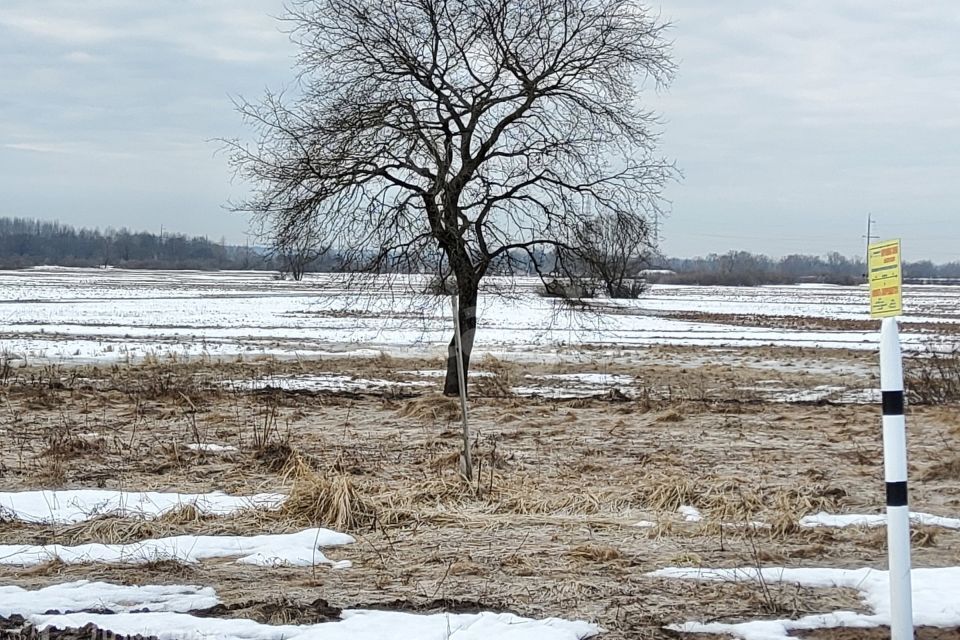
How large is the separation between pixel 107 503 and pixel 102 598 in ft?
8.52

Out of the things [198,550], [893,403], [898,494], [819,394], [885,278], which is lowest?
[819,394]

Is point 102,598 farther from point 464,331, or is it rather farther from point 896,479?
Result: point 464,331

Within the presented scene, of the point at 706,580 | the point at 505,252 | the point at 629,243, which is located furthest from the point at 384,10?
the point at 706,580

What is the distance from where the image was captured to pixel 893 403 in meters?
4.57

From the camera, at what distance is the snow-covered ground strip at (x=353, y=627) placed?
483cm

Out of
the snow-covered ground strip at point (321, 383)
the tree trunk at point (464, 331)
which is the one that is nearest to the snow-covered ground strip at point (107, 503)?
the snow-covered ground strip at point (321, 383)

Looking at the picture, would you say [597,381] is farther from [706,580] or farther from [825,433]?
[706,580]

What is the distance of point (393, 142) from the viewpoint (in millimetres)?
16719

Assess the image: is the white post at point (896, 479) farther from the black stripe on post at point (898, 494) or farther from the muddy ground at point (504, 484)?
the muddy ground at point (504, 484)

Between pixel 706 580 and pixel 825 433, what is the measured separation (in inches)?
305

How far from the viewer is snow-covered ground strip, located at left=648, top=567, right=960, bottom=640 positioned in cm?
502

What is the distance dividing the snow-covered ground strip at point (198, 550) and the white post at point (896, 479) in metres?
3.26

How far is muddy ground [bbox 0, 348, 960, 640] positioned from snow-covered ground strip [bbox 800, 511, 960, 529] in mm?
176

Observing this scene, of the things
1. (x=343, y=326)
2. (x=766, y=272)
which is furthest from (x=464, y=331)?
(x=766, y=272)
